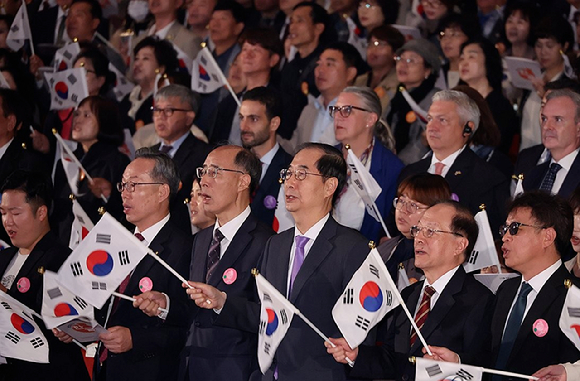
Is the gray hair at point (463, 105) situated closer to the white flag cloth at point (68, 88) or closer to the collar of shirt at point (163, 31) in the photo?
the white flag cloth at point (68, 88)

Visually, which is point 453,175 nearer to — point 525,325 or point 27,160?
point 525,325

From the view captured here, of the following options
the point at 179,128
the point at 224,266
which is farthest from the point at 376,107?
the point at 224,266

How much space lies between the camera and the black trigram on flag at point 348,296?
480 centimetres

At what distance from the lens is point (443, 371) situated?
15.0 feet

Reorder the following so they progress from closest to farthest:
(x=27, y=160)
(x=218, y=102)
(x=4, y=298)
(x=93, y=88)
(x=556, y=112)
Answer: (x=4, y=298) < (x=556, y=112) < (x=27, y=160) < (x=218, y=102) < (x=93, y=88)

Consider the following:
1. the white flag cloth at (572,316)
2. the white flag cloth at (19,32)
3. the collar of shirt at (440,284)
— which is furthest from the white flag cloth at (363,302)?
the white flag cloth at (19,32)

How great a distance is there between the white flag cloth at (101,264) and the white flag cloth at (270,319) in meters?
0.80

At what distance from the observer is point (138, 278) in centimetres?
579

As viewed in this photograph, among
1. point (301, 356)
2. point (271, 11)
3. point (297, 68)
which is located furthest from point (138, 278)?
point (271, 11)

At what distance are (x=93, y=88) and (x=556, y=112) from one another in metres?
4.77

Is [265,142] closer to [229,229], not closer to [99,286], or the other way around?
[229,229]

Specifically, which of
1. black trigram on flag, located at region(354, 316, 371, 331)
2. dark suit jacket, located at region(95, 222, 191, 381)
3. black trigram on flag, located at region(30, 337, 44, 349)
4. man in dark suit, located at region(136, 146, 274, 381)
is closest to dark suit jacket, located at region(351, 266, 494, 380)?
black trigram on flag, located at region(354, 316, 371, 331)

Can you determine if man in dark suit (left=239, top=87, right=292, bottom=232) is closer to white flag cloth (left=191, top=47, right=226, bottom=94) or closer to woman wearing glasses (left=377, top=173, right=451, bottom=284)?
white flag cloth (left=191, top=47, right=226, bottom=94)

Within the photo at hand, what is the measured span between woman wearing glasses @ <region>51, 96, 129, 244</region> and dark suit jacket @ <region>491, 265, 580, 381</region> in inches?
135
